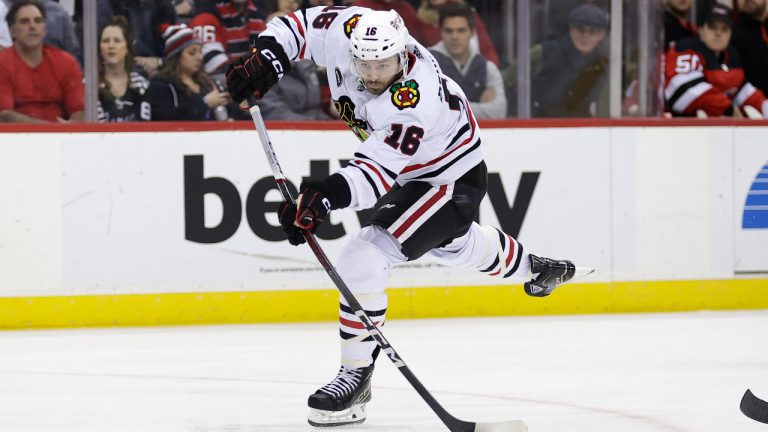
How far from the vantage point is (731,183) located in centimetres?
571

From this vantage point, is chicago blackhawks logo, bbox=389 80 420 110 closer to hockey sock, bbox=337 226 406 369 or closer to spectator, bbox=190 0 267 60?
hockey sock, bbox=337 226 406 369

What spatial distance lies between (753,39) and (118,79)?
10.4 ft

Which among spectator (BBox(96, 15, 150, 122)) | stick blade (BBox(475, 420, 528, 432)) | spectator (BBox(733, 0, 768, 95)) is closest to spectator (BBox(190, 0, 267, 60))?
spectator (BBox(96, 15, 150, 122))

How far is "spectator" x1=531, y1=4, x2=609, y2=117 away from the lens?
5.74m

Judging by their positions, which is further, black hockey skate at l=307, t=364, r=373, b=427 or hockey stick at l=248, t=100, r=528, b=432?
black hockey skate at l=307, t=364, r=373, b=427

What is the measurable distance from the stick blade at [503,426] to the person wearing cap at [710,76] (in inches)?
123

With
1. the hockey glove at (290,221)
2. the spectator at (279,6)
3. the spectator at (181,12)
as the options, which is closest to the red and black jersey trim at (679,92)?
the spectator at (279,6)

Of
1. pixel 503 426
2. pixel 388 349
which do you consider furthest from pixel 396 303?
pixel 503 426

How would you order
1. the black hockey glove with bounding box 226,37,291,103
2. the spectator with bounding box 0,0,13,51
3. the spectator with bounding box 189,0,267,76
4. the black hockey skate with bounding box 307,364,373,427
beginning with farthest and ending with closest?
the spectator with bounding box 189,0,267,76 → the spectator with bounding box 0,0,13,51 → the black hockey glove with bounding box 226,37,291,103 → the black hockey skate with bounding box 307,364,373,427

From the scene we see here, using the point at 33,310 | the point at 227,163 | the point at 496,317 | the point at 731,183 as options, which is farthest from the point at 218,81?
the point at 731,183

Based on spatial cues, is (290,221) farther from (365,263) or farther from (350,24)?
(350,24)

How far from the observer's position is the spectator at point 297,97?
5.52m

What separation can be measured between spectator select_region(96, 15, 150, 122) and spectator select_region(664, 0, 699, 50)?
2.52 m

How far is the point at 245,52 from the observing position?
5473 millimetres
